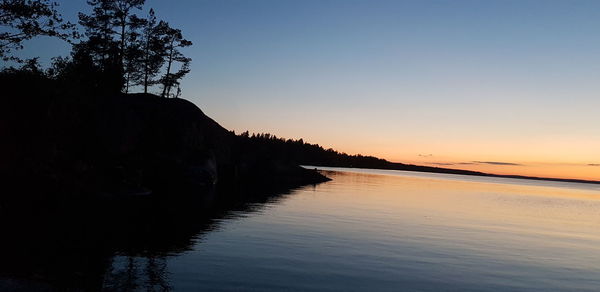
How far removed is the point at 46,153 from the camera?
32.8 metres

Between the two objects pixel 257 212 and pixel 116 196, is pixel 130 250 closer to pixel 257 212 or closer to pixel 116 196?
pixel 257 212

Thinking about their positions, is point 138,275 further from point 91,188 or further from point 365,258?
point 91,188

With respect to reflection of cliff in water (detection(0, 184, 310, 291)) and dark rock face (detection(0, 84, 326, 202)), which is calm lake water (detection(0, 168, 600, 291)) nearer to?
reflection of cliff in water (detection(0, 184, 310, 291))

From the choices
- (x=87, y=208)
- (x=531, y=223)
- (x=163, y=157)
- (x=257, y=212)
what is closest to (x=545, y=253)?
(x=531, y=223)

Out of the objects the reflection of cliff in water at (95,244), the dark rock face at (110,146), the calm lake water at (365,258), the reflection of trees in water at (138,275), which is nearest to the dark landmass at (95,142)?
the dark rock face at (110,146)

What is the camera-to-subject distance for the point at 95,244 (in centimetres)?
1872

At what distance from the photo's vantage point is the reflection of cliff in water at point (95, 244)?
525 inches

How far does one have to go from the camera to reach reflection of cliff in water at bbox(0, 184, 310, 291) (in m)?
13.3

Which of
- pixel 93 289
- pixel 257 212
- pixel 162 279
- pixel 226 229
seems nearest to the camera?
pixel 93 289

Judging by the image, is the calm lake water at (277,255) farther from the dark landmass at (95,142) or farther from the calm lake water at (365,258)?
the dark landmass at (95,142)

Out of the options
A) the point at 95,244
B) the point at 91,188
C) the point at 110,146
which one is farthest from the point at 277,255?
the point at 110,146

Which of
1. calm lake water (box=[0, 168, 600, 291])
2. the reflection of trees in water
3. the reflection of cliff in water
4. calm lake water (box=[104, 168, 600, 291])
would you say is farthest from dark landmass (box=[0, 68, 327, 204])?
the reflection of trees in water

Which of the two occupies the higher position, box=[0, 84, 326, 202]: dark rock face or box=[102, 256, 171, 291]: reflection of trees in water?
box=[0, 84, 326, 202]: dark rock face

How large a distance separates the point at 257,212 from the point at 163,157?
32.0 m
